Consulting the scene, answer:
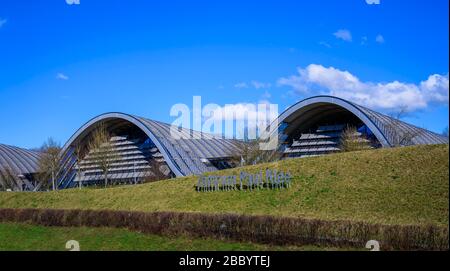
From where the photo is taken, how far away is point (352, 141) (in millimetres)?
49844

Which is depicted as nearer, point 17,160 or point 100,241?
point 100,241

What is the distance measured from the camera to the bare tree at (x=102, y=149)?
6325 centimetres

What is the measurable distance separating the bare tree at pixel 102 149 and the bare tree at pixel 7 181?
11.7 metres

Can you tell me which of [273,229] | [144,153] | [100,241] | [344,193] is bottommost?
[100,241]

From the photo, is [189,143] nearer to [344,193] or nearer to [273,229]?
[344,193]

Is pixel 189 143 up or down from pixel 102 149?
up

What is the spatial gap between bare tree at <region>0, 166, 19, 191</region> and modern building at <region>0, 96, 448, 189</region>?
415mm

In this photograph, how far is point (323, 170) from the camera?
2836cm

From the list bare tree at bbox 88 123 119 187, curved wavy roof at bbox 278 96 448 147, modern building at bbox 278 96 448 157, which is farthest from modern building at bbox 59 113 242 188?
curved wavy roof at bbox 278 96 448 147

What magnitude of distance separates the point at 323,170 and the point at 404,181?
19.3 feet

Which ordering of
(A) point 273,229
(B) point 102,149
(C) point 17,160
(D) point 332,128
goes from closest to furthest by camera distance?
(A) point 273,229 < (D) point 332,128 < (B) point 102,149 < (C) point 17,160

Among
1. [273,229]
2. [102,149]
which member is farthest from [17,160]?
[273,229]

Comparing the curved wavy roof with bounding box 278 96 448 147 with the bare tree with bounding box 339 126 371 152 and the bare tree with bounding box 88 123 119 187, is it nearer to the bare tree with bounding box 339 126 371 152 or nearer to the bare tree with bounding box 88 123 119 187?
the bare tree with bounding box 339 126 371 152

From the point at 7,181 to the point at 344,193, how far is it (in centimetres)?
5644
